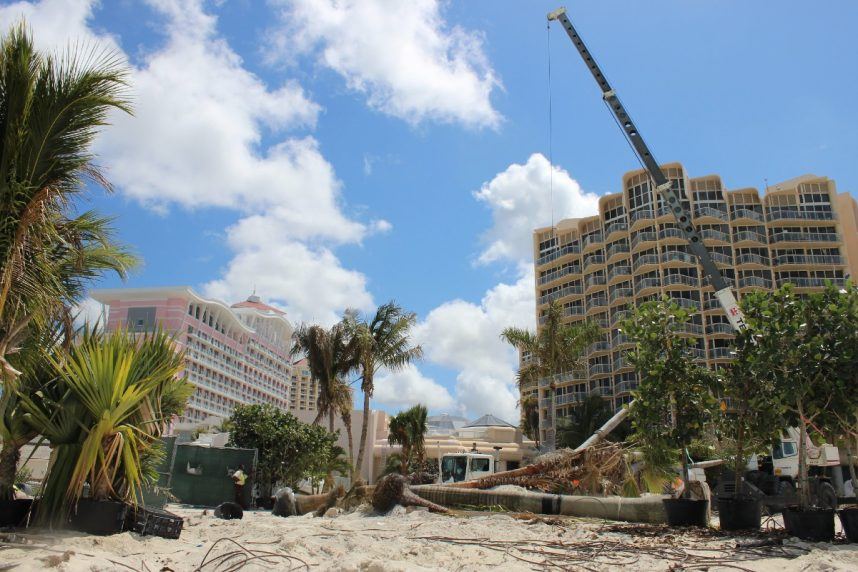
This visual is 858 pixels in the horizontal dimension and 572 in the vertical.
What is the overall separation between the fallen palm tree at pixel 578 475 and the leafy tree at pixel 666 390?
4.31m

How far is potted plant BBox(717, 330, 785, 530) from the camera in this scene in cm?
1116

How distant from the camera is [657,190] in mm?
29922

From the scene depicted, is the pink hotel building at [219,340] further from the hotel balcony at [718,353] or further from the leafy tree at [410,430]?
the hotel balcony at [718,353]

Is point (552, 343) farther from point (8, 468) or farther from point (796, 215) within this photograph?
point (796, 215)

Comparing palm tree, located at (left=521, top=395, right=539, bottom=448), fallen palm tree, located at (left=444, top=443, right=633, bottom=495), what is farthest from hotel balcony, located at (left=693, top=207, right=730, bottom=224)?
fallen palm tree, located at (left=444, top=443, right=633, bottom=495)

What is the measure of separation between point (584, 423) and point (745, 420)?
142ft

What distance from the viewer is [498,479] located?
57.8ft

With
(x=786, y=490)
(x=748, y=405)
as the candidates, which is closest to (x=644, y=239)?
(x=786, y=490)

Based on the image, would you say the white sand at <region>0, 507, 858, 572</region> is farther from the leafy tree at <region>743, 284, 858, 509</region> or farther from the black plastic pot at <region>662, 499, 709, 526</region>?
Result: the leafy tree at <region>743, 284, 858, 509</region>

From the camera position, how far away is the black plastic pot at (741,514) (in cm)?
1114

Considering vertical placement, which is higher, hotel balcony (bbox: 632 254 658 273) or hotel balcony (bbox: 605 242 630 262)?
hotel balcony (bbox: 605 242 630 262)

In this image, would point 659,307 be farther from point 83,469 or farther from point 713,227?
point 713,227

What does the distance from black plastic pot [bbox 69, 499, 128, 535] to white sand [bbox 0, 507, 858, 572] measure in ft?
0.65

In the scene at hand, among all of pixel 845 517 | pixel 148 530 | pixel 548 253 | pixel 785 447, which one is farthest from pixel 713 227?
pixel 148 530
